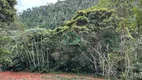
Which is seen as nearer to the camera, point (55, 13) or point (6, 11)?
point (6, 11)

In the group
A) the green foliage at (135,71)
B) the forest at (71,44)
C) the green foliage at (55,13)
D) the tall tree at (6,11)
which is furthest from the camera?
the green foliage at (55,13)

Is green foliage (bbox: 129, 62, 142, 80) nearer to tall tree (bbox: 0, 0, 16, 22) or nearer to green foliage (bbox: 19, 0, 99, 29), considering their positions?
tall tree (bbox: 0, 0, 16, 22)

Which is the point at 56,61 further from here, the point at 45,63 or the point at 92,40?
the point at 92,40

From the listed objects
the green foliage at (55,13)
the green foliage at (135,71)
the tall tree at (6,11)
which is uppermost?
the green foliage at (55,13)

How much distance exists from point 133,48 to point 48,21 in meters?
21.0

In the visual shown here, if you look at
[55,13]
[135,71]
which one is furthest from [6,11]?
[55,13]

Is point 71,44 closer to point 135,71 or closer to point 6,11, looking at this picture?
point 6,11

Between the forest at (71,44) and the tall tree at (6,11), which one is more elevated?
the tall tree at (6,11)

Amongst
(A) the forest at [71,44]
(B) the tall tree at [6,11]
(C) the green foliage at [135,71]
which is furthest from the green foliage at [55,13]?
(C) the green foliage at [135,71]

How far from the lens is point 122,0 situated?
5.41 meters

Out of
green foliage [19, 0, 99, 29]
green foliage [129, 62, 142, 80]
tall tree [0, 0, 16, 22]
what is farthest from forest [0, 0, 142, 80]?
green foliage [19, 0, 99, 29]

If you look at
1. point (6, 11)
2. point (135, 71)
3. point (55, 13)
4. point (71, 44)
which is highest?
point (55, 13)

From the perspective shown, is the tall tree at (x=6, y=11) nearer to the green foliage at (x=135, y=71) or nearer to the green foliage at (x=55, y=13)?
the green foliage at (x=135, y=71)

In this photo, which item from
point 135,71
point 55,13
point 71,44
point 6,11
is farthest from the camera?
point 55,13
